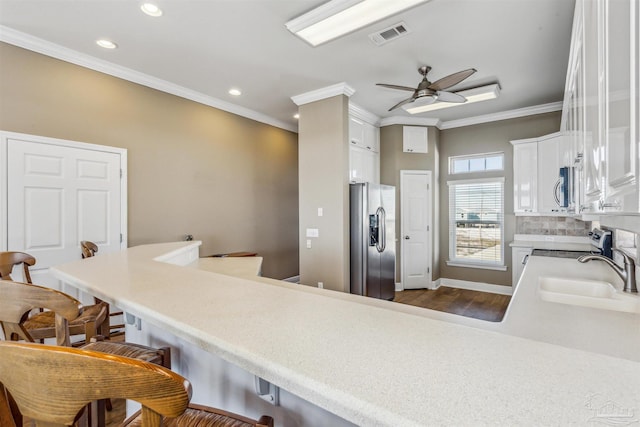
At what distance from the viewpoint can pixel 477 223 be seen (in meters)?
5.21

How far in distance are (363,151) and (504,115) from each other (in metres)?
2.35

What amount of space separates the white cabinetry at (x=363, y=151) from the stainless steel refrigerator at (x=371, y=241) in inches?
18.3

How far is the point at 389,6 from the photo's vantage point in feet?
7.14

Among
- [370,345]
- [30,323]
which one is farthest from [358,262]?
[370,345]

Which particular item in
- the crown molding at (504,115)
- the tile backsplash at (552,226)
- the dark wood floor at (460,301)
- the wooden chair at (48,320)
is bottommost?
the dark wood floor at (460,301)

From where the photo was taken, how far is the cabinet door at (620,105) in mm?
626

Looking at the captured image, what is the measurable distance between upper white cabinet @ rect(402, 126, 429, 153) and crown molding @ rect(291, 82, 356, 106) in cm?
163

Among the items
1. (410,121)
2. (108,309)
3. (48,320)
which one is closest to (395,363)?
(108,309)

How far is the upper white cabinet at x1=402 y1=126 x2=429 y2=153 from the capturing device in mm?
5233

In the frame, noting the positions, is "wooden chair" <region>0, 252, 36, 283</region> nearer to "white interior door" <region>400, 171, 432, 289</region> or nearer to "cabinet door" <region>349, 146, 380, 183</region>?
"cabinet door" <region>349, 146, 380, 183</region>

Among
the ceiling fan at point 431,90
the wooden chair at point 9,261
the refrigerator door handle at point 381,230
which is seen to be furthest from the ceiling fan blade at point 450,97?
the wooden chair at point 9,261

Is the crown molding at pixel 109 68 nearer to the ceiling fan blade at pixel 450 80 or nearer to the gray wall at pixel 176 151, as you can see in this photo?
the gray wall at pixel 176 151

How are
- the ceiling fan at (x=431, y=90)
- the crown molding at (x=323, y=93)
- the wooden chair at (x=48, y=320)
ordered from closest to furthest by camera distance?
the wooden chair at (x=48, y=320) → the ceiling fan at (x=431, y=90) → the crown molding at (x=323, y=93)

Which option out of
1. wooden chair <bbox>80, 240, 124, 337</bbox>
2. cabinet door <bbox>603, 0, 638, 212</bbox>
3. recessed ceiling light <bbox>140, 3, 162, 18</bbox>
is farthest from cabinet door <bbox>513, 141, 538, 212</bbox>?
wooden chair <bbox>80, 240, 124, 337</bbox>
